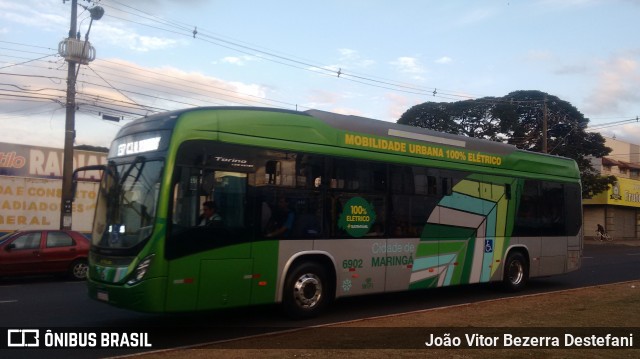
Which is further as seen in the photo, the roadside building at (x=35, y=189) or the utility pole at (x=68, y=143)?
the roadside building at (x=35, y=189)

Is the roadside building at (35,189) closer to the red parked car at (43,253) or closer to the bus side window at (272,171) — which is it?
the red parked car at (43,253)

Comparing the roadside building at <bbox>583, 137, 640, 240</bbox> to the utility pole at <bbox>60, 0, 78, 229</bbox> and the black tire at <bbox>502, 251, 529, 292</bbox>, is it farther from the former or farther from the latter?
the utility pole at <bbox>60, 0, 78, 229</bbox>

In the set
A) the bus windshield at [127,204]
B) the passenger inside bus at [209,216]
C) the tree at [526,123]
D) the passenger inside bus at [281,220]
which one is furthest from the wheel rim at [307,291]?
the tree at [526,123]

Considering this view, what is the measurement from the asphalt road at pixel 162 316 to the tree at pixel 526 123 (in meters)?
34.0

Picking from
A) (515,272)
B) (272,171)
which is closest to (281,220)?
(272,171)

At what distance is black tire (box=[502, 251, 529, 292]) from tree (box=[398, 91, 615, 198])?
104ft

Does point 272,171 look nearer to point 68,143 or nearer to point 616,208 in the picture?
point 68,143

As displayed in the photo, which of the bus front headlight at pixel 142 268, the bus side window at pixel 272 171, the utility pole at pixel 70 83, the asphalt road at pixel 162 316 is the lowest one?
the asphalt road at pixel 162 316

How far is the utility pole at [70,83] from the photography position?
865 inches

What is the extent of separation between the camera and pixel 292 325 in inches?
380

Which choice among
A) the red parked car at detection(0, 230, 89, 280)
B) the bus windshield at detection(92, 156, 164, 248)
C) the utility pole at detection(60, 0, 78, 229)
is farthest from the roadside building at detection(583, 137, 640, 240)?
the bus windshield at detection(92, 156, 164, 248)

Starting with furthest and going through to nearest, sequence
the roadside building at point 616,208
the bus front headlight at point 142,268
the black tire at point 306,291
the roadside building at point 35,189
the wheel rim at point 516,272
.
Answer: the roadside building at point 616,208
the roadside building at point 35,189
the wheel rim at point 516,272
the black tire at point 306,291
the bus front headlight at point 142,268

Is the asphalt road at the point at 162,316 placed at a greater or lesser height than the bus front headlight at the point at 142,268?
lesser

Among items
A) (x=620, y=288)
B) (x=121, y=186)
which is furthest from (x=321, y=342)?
(x=620, y=288)
